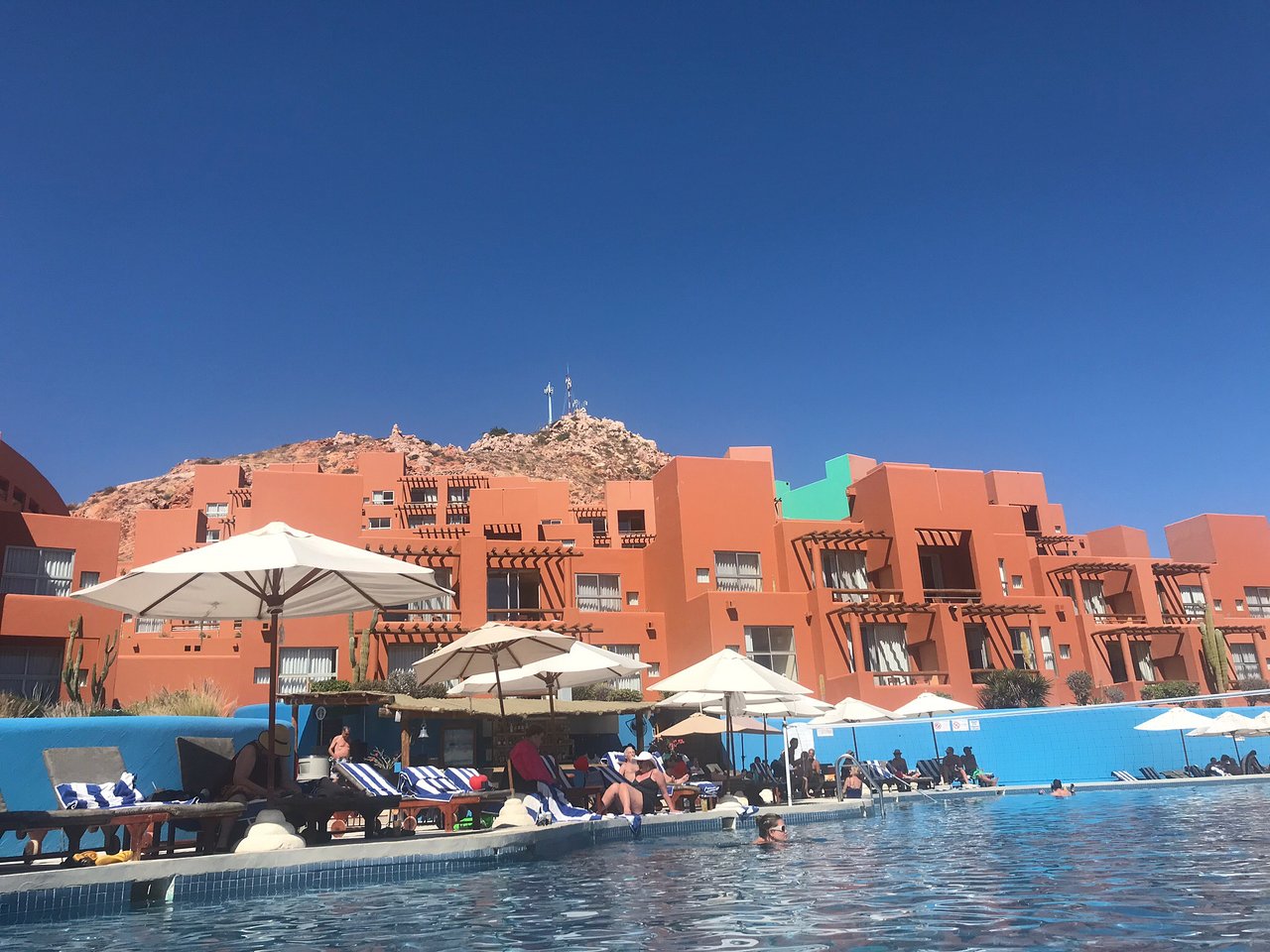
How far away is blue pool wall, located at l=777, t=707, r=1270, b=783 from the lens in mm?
25812

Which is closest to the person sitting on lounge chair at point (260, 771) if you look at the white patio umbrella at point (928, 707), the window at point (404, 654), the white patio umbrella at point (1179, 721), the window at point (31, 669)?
the white patio umbrella at point (928, 707)

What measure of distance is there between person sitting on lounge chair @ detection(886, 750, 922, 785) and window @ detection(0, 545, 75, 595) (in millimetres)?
23548

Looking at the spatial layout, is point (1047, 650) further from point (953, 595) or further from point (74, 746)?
point (74, 746)

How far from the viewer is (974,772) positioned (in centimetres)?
2477

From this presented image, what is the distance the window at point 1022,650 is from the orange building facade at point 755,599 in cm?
10

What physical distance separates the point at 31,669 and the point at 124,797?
A: 22.5 metres

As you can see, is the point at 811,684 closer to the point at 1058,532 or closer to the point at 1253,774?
the point at 1253,774

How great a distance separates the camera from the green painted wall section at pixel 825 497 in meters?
47.1

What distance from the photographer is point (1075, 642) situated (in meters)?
35.6

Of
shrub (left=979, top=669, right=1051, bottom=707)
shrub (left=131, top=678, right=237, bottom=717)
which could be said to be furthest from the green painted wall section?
shrub (left=131, top=678, right=237, bottom=717)

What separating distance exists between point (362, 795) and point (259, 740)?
136 centimetres

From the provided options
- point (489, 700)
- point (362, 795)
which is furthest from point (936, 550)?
point (362, 795)

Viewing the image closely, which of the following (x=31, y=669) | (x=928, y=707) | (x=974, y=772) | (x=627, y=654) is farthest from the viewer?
(x=627, y=654)

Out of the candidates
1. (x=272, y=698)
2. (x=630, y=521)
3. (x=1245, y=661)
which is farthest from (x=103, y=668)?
(x=1245, y=661)
